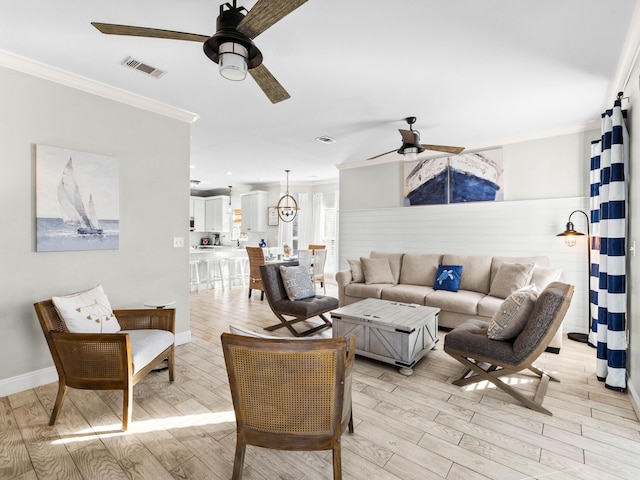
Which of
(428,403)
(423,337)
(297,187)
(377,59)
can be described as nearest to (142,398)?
(428,403)

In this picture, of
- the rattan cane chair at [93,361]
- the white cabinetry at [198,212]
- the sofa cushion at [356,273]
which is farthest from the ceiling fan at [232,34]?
the white cabinetry at [198,212]

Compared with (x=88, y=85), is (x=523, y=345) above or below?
below

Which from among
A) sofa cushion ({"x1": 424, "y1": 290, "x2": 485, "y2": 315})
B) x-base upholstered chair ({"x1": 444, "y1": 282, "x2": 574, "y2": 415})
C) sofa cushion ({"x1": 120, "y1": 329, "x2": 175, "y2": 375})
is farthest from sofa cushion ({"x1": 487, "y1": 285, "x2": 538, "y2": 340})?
sofa cushion ({"x1": 120, "y1": 329, "x2": 175, "y2": 375})

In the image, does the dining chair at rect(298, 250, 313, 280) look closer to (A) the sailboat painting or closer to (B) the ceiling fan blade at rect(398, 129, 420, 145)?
(B) the ceiling fan blade at rect(398, 129, 420, 145)

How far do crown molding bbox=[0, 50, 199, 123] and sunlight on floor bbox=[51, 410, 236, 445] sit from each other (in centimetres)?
284

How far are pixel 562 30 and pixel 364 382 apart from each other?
309 cm

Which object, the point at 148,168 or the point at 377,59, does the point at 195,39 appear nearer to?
the point at 377,59

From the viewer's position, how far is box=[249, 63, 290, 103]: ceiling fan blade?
77.3 inches

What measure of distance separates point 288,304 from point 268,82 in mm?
2661

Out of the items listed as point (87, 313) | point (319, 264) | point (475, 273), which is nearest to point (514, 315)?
point (475, 273)

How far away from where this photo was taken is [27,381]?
2660 millimetres

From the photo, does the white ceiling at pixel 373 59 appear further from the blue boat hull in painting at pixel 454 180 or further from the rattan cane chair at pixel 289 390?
the rattan cane chair at pixel 289 390

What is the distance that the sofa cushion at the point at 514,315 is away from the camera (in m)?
2.47

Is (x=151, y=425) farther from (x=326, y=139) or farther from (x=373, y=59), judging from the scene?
(x=326, y=139)
